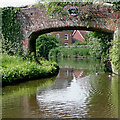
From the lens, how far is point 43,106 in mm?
6684

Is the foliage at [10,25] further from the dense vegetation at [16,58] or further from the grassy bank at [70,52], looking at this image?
the grassy bank at [70,52]

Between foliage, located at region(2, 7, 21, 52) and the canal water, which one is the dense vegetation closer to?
foliage, located at region(2, 7, 21, 52)

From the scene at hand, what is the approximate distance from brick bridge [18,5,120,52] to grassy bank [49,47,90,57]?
2340 centimetres

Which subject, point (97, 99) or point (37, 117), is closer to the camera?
point (37, 117)

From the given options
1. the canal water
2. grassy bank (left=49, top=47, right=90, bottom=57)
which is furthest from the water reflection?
grassy bank (left=49, top=47, right=90, bottom=57)

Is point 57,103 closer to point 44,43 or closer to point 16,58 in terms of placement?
point 16,58

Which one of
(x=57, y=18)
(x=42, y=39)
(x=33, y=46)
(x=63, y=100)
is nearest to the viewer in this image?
(x=63, y=100)

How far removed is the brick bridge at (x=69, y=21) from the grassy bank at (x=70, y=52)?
23.4 meters

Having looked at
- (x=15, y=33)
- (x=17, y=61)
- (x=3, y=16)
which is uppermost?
(x=3, y=16)

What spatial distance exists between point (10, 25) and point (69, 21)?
383 cm

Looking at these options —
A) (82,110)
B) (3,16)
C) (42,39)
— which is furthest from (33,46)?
(42,39)

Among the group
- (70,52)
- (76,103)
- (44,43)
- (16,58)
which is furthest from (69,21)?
(70,52)

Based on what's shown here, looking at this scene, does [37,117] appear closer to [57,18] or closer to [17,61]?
[17,61]

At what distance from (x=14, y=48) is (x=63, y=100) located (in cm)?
880
